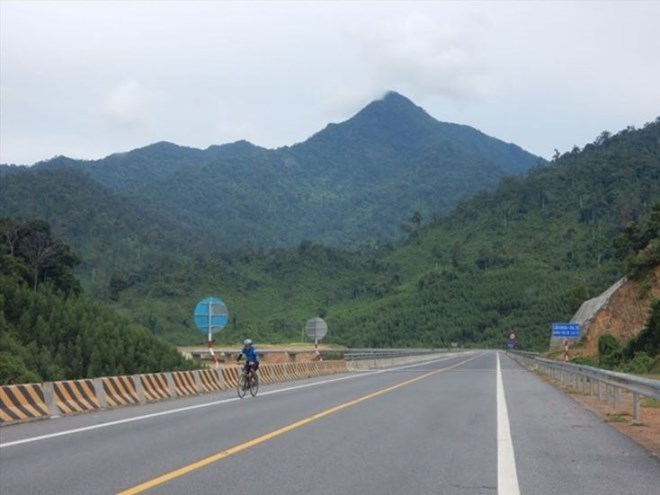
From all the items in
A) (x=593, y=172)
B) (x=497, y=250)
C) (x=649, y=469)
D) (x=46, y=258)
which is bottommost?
(x=649, y=469)

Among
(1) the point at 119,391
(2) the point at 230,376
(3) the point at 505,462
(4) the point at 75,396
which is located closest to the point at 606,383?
(3) the point at 505,462

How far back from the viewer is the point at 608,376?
19641 millimetres

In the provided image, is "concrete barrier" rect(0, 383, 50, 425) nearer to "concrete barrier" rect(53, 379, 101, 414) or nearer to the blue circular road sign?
"concrete barrier" rect(53, 379, 101, 414)

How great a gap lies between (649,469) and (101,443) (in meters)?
7.72

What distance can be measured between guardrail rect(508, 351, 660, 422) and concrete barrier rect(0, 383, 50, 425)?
11473 mm

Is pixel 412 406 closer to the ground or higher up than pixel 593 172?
closer to the ground

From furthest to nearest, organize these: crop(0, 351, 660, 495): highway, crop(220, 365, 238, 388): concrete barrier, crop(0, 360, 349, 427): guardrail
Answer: crop(220, 365, 238, 388): concrete barrier, crop(0, 360, 349, 427): guardrail, crop(0, 351, 660, 495): highway

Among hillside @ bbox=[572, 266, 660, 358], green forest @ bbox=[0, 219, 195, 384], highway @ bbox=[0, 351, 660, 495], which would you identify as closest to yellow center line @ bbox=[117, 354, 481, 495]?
highway @ bbox=[0, 351, 660, 495]

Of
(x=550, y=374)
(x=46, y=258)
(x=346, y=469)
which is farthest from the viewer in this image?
(x=46, y=258)

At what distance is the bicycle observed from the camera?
23500mm

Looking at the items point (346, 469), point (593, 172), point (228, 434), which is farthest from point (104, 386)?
point (593, 172)

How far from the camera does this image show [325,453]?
11297 millimetres

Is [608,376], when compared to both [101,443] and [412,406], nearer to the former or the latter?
[412,406]

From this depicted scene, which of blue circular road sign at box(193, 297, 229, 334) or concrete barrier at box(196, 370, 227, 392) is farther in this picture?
blue circular road sign at box(193, 297, 229, 334)
